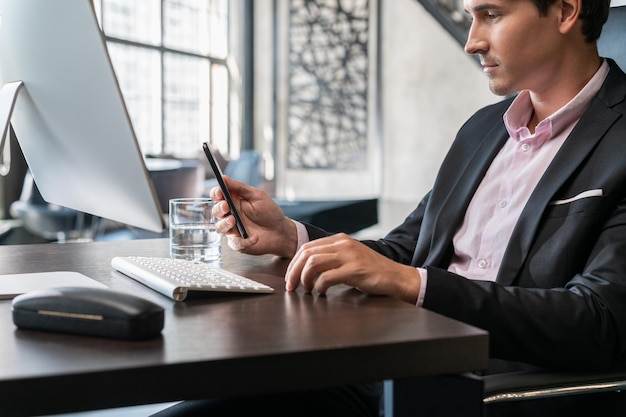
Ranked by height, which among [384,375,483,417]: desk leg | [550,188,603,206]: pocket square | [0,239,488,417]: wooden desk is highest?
[550,188,603,206]: pocket square

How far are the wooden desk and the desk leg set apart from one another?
2cm

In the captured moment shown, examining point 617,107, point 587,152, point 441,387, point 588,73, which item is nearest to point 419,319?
point 441,387

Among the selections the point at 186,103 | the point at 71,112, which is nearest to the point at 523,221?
the point at 71,112

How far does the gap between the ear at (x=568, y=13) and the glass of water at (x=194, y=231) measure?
2.34 ft

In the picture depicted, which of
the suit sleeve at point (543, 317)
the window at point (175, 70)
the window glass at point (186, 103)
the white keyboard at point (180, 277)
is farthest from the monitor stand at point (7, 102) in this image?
the window glass at point (186, 103)

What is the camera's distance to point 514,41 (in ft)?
4.94

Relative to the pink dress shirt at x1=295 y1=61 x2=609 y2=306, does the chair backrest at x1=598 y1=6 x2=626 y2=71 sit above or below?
above

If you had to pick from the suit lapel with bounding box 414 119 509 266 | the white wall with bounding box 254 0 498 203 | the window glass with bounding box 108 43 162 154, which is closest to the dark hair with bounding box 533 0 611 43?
the suit lapel with bounding box 414 119 509 266

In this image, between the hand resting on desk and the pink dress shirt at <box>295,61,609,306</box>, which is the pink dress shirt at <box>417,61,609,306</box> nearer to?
the pink dress shirt at <box>295,61,609,306</box>

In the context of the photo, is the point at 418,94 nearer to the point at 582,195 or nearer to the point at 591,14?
the point at 591,14

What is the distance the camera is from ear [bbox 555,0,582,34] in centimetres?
150

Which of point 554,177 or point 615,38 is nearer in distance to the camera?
point 554,177

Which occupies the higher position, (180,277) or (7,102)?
(7,102)

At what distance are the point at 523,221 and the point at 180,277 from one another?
596 millimetres
